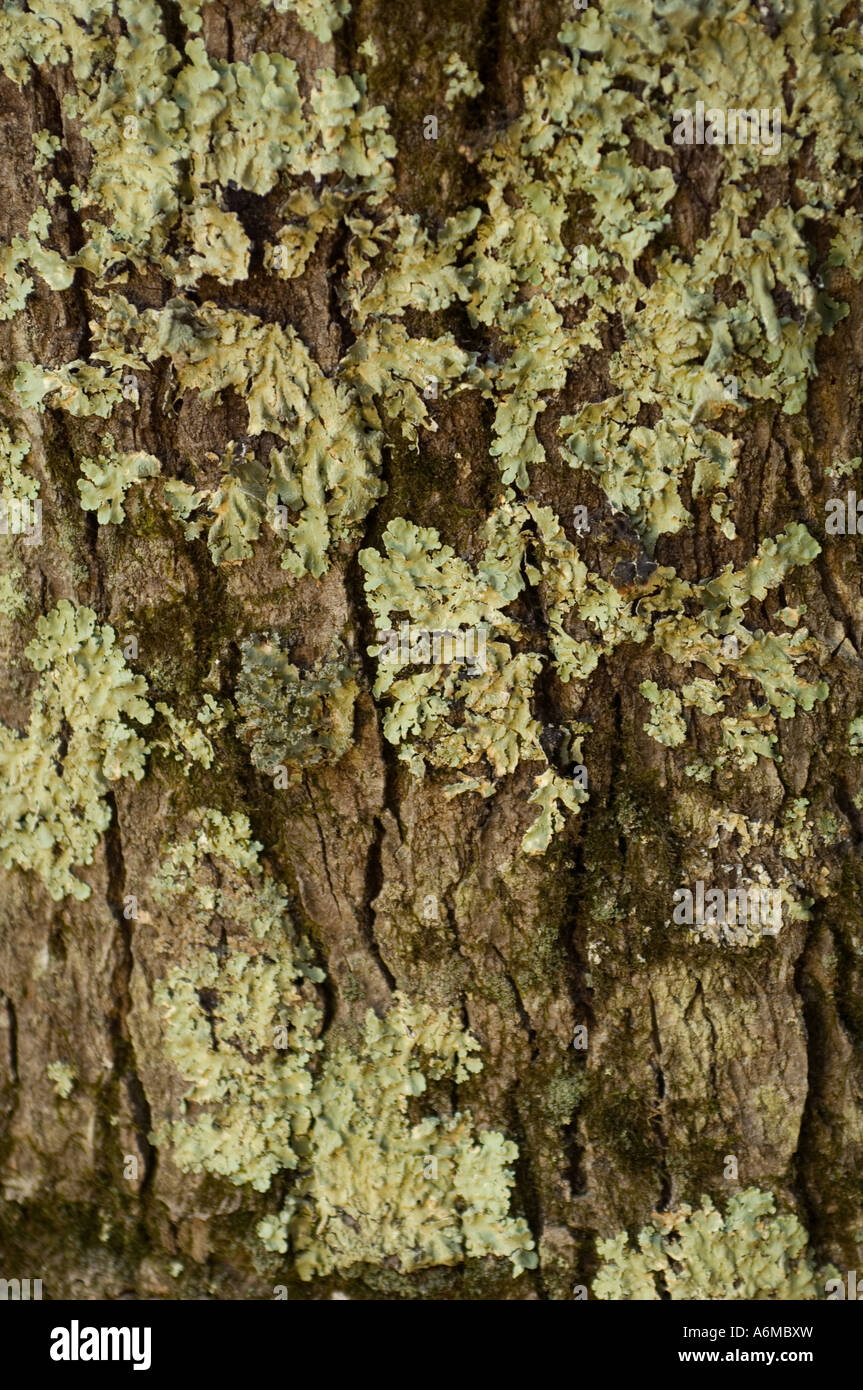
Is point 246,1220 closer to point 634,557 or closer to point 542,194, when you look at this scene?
point 634,557

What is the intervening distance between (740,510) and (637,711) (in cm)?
46

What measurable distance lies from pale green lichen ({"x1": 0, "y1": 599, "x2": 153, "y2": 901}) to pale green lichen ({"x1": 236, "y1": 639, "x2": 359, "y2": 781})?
251 mm

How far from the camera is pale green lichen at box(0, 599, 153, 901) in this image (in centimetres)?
215

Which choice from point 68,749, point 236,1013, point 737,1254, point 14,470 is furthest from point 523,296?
point 737,1254

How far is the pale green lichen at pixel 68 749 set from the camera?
215cm

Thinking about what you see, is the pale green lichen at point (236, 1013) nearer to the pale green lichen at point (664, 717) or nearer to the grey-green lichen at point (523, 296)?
the grey-green lichen at point (523, 296)

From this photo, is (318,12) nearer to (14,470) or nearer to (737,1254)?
(14,470)

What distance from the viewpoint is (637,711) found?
2.06 m

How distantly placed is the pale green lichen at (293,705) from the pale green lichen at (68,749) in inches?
9.9

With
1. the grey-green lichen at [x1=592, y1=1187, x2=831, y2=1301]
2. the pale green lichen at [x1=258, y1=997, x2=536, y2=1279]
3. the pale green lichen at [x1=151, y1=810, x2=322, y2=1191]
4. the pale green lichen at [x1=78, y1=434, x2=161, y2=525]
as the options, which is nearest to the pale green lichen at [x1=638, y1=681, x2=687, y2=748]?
the pale green lichen at [x1=258, y1=997, x2=536, y2=1279]

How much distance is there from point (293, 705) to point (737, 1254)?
1567mm

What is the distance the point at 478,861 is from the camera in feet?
7.01

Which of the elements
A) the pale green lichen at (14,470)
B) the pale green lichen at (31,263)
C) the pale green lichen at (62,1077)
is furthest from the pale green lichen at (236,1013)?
the pale green lichen at (31,263)
